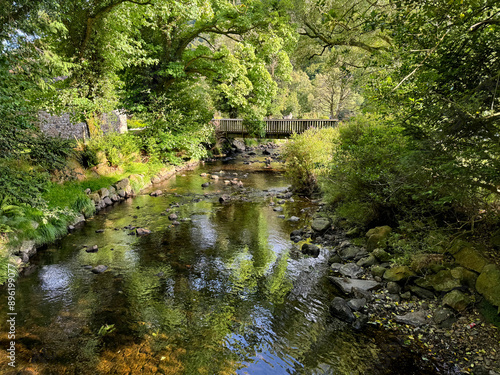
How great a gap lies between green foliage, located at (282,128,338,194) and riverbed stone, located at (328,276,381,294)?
20.8 ft

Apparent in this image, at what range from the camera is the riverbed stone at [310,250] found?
825 cm

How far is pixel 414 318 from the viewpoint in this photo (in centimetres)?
528

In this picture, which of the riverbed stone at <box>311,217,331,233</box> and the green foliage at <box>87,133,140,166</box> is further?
the green foliage at <box>87,133,140,166</box>

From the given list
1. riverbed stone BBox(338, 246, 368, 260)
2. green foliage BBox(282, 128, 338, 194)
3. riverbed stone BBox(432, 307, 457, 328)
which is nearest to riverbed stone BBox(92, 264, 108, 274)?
riverbed stone BBox(338, 246, 368, 260)

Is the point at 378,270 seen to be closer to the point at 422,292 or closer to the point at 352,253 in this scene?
the point at 422,292

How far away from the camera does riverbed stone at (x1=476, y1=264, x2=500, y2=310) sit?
4.80 m

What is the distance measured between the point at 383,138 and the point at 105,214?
9.97 metres

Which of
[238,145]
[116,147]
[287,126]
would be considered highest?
[287,126]

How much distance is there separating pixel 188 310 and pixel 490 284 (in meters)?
5.25

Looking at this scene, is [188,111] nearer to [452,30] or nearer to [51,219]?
[51,219]

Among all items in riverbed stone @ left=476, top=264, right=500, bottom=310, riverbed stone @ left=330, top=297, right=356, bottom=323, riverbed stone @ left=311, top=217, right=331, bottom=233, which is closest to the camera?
riverbed stone @ left=476, top=264, right=500, bottom=310

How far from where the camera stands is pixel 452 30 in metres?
4.14

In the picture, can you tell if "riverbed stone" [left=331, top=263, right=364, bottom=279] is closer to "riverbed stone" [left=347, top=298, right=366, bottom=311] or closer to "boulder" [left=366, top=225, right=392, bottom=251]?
"boulder" [left=366, top=225, right=392, bottom=251]

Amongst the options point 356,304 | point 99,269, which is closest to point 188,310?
point 99,269
